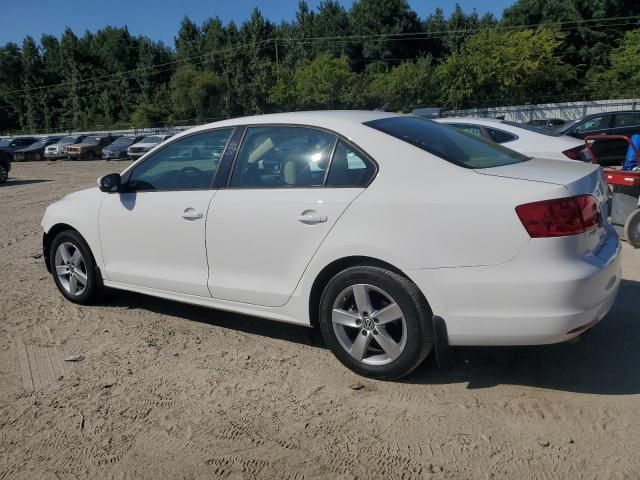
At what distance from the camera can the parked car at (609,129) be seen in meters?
14.2

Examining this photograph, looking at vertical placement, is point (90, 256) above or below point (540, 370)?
above

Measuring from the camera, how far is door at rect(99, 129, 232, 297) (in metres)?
4.19

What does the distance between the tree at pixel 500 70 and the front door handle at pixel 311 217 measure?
45.2 metres

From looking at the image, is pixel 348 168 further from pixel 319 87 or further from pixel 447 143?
pixel 319 87

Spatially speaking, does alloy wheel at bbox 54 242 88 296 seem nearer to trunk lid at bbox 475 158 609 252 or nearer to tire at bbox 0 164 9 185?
trunk lid at bbox 475 158 609 252

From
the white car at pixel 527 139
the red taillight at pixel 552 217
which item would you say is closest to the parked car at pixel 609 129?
the white car at pixel 527 139

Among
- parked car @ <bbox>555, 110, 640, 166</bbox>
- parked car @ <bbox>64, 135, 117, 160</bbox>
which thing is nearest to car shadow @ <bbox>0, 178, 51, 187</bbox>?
parked car @ <bbox>64, 135, 117, 160</bbox>

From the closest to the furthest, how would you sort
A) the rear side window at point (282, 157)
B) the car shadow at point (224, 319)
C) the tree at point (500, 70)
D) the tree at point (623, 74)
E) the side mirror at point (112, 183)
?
the rear side window at point (282, 157) < the car shadow at point (224, 319) < the side mirror at point (112, 183) < the tree at point (623, 74) < the tree at point (500, 70)

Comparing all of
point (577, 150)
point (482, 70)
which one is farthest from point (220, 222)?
point (482, 70)

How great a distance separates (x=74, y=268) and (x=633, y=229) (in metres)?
6.01

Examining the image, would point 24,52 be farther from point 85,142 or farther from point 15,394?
point 15,394

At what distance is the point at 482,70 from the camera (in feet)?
149

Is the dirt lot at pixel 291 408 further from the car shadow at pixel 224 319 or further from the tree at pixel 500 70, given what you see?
the tree at pixel 500 70

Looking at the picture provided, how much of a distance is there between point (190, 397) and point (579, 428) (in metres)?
2.20
